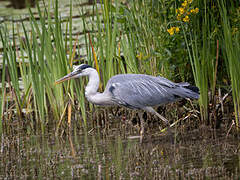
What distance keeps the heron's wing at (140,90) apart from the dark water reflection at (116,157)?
1.55 feet

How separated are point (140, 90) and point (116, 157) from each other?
1.19 m

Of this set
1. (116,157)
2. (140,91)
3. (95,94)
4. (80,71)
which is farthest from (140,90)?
(116,157)

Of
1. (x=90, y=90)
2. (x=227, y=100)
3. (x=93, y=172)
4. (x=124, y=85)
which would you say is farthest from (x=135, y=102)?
(x=93, y=172)

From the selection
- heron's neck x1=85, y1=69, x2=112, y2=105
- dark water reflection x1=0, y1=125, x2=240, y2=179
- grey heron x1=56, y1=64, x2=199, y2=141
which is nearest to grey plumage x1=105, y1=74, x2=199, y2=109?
grey heron x1=56, y1=64, x2=199, y2=141

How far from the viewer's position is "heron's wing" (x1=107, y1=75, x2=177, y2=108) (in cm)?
548

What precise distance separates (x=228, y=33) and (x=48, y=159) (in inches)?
94.6

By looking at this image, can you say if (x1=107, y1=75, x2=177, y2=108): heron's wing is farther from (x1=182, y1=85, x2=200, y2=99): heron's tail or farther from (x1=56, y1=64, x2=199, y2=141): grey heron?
(x1=182, y1=85, x2=200, y2=99): heron's tail

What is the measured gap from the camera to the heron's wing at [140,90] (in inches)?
216

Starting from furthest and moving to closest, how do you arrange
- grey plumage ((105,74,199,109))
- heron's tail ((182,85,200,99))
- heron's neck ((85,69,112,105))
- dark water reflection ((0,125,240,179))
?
heron's neck ((85,69,112,105)) < grey plumage ((105,74,199,109)) < heron's tail ((182,85,200,99)) < dark water reflection ((0,125,240,179))

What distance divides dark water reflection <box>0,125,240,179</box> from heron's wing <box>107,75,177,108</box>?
47 centimetres

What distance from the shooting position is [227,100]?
5707mm

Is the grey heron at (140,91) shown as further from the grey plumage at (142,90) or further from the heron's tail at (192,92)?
the heron's tail at (192,92)

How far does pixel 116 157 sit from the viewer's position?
4656 mm

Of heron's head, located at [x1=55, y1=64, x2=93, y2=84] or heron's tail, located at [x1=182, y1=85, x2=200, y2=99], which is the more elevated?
heron's head, located at [x1=55, y1=64, x2=93, y2=84]
